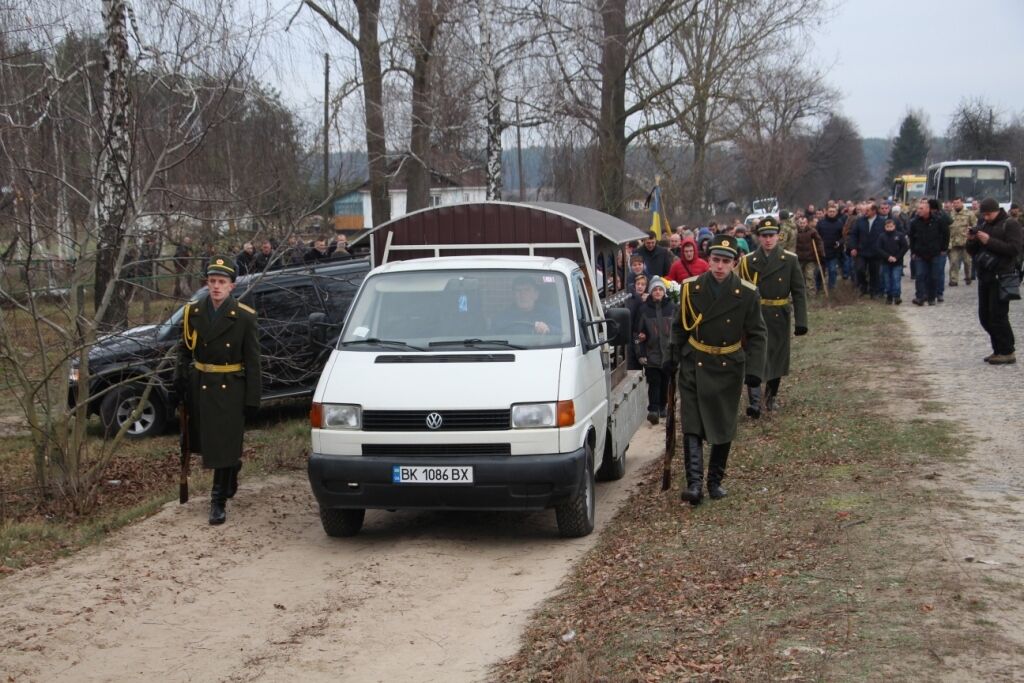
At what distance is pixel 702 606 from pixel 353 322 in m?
3.95

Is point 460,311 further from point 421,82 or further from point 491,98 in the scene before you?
point 421,82

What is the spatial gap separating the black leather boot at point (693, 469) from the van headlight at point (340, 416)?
2.52 m

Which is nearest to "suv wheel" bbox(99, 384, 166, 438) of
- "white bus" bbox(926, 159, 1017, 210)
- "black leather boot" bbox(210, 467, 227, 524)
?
"black leather boot" bbox(210, 467, 227, 524)

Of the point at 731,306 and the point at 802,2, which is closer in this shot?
the point at 731,306

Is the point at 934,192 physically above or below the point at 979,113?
below

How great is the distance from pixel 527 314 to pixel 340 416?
176 cm

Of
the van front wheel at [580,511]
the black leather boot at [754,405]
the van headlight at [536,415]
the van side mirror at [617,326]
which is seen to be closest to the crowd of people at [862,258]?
the black leather boot at [754,405]

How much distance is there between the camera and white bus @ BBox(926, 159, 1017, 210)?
42.7 m

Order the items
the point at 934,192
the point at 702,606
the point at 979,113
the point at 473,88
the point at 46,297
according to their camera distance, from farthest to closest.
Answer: the point at 979,113
the point at 934,192
the point at 473,88
the point at 46,297
the point at 702,606

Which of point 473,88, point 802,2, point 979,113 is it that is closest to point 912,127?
point 979,113

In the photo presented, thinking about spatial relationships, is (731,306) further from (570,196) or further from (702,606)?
(570,196)

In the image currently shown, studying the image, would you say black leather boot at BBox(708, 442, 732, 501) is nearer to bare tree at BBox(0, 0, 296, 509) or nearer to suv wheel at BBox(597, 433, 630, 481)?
suv wheel at BBox(597, 433, 630, 481)

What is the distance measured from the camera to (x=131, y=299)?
10.9 meters

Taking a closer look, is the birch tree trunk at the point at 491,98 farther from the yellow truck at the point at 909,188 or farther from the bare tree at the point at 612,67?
the yellow truck at the point at 909,188
